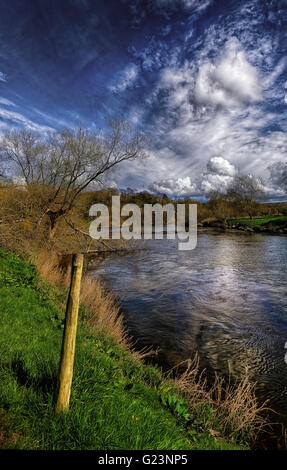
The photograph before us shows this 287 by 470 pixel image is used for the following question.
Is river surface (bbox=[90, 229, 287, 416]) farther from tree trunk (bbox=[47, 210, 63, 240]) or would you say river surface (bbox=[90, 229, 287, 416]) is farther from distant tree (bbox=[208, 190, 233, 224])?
distant tree (bbox=[208, 190, 233, 224])

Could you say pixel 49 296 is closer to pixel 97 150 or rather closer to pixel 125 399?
pixel 125 399

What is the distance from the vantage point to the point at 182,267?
2067 cm

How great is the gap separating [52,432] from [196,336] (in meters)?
7.26

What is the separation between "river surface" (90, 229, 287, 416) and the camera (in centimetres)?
737

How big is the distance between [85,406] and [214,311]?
964 centimetres

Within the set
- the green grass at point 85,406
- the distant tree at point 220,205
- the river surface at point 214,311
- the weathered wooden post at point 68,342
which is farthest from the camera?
the distant tree at point 220,205

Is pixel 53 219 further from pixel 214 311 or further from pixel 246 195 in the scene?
pixel 246 195

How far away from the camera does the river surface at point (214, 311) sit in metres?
7.37

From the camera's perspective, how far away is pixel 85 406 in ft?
9.70

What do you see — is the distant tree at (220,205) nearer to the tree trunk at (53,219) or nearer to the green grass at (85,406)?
the tree trunk at (53,219)

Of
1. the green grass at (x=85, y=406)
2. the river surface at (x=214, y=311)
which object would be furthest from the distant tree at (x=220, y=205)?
the green grass at (x=85, y=406)

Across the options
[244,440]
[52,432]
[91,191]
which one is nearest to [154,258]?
[91,191]

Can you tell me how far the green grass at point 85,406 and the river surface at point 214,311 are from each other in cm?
297

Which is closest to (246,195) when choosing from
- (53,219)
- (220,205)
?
(220,205)
